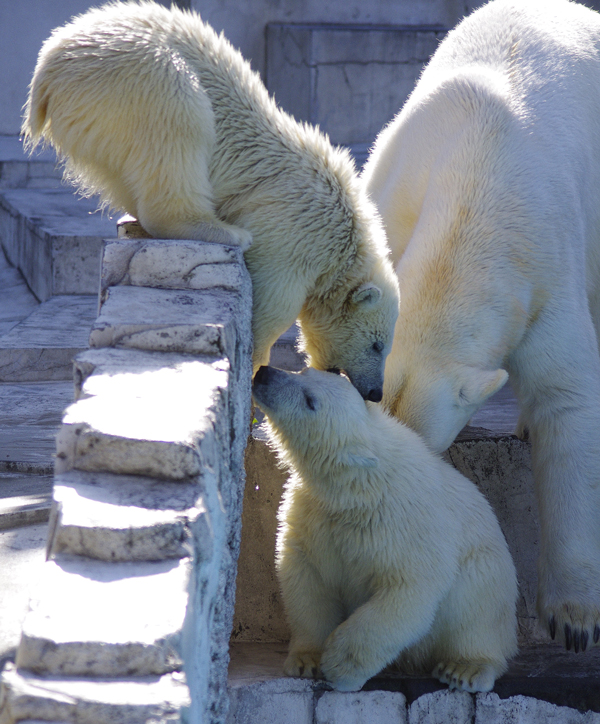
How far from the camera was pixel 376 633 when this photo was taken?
2.32 m

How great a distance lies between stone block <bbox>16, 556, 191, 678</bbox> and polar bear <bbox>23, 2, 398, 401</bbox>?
3.84ft

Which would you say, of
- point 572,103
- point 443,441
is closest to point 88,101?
point 443,441

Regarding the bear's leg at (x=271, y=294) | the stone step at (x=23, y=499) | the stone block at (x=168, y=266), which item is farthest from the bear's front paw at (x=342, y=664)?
the stone step at (x=23, y=499)

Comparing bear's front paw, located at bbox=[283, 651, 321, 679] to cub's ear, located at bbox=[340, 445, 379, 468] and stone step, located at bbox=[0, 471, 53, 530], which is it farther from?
stone step, located at bbox=[0, 471, 53, 530]

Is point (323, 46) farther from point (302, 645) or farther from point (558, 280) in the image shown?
point (302, 645)

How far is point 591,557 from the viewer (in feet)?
9.14

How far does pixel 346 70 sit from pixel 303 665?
263 inches

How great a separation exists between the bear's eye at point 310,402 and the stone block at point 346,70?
6.26m

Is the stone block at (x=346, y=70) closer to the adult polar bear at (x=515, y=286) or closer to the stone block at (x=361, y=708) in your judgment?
the adult polar bear at (x=515, y=286)

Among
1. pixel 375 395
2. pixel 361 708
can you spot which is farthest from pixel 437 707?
pixel 375 395

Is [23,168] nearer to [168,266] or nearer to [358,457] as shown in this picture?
[168,266]

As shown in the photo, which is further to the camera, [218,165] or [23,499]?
[23,499]

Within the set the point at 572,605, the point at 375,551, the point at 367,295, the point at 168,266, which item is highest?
the point at 168,266

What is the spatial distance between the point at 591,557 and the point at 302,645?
3.16ft
